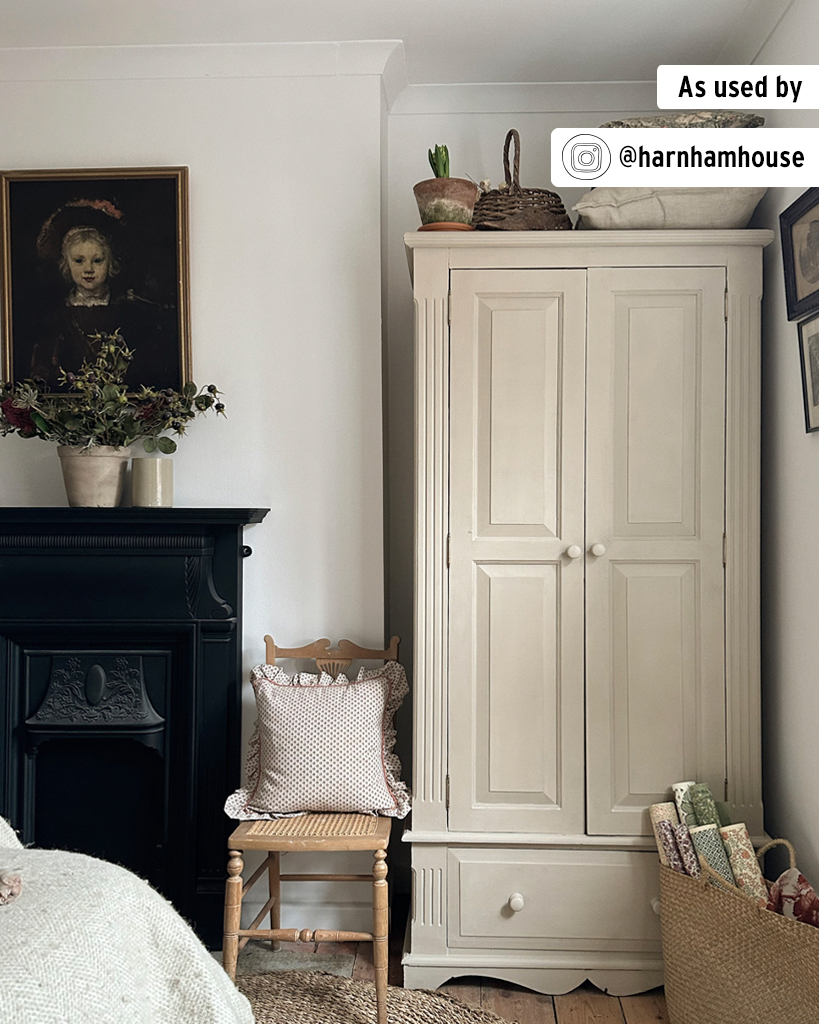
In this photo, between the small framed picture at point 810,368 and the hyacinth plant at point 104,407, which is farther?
the hyacinth plant at point 104,407

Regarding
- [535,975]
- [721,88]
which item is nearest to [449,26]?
[721,88]

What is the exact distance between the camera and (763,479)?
2.50 m

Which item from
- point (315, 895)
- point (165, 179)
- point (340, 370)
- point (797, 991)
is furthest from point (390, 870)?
point (165, 179)

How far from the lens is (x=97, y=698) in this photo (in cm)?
258

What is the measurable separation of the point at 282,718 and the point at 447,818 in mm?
535

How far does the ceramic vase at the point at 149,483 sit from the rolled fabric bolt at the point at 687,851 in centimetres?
170

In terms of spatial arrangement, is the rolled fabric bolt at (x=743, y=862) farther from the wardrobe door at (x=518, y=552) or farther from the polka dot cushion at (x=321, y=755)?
the polka dot cushion at (x=321, y=755)

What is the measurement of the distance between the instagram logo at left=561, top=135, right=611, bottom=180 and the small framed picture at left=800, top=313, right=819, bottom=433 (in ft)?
2.20

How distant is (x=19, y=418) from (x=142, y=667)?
2.73 feet

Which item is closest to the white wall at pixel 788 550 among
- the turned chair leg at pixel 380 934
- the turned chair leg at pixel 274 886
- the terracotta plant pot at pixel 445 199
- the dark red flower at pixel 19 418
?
the terracotta plant pot at pixel 445 199

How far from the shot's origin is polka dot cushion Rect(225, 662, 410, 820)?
7.59ft

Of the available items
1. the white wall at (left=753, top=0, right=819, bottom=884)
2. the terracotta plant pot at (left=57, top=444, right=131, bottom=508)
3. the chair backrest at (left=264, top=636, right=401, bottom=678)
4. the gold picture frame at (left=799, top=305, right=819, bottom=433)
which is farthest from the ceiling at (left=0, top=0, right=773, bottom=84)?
the chair backrest at (left=264, top=636, right=401, bottom=678)

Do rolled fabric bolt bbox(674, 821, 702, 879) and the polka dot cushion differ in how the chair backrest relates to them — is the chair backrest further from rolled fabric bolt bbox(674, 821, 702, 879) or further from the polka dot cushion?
rolled fabric bolt bbox(674, 821, 702, 879)

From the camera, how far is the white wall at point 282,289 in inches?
106
